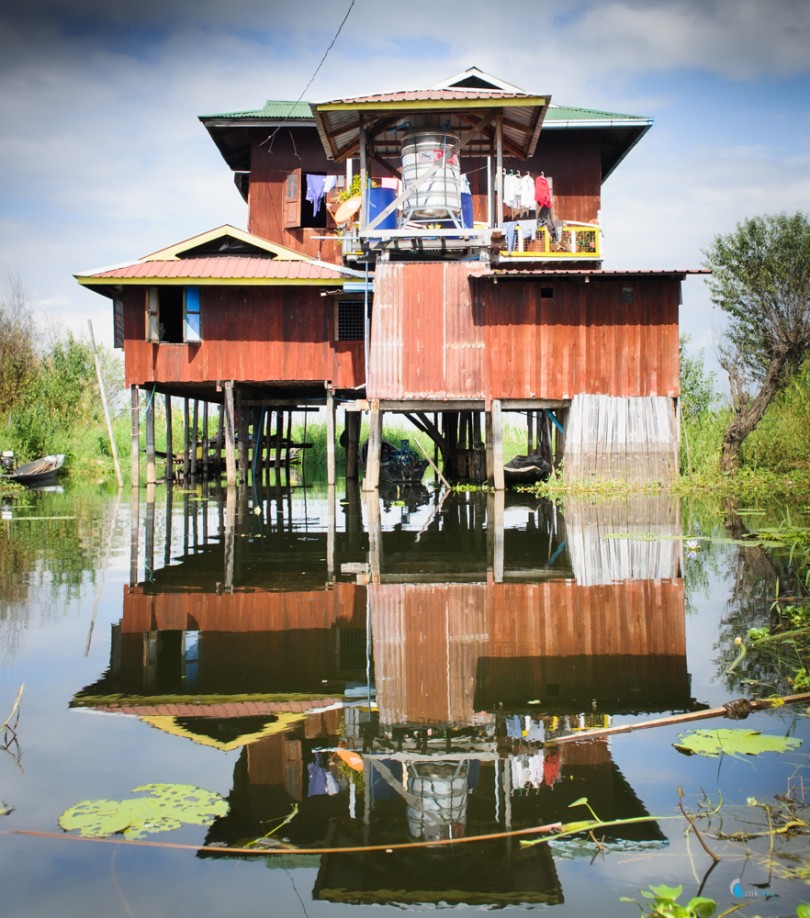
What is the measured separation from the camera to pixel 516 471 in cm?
2191

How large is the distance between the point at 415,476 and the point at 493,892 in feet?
77.7

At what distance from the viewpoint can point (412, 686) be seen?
5.27 meters

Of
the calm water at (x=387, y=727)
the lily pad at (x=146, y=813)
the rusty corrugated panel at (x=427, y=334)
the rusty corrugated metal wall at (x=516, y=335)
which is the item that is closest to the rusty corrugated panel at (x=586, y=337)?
the rusty corrugated metal wall at (x=516, y=335)

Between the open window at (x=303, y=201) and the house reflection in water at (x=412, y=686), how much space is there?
14819 millimetres

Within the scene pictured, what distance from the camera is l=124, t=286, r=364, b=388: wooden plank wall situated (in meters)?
22.1

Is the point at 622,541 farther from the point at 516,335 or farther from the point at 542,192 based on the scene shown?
the point at 542,192

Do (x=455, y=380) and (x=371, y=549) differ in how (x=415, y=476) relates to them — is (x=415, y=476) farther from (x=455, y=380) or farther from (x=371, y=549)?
(x=371, y=549)

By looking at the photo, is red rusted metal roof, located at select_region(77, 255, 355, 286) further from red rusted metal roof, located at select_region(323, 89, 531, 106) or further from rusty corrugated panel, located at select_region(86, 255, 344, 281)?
red rusted metal roof, located at select_region(323, 89, 531, 106)

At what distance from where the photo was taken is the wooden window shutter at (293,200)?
24047mm

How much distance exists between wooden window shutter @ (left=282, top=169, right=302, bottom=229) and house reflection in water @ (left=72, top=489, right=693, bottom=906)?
14.8 meters

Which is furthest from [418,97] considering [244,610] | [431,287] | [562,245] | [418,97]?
[244,610]

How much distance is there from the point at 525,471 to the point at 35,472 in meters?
13.1

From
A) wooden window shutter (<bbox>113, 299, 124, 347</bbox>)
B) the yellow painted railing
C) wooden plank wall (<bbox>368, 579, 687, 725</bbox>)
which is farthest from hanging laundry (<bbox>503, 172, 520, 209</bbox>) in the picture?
wooden plank wall (<bbox>368, 579, 687, 725</bbox>)

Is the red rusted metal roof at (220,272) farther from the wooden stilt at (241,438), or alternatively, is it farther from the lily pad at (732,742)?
the lily pad at (732,742)
